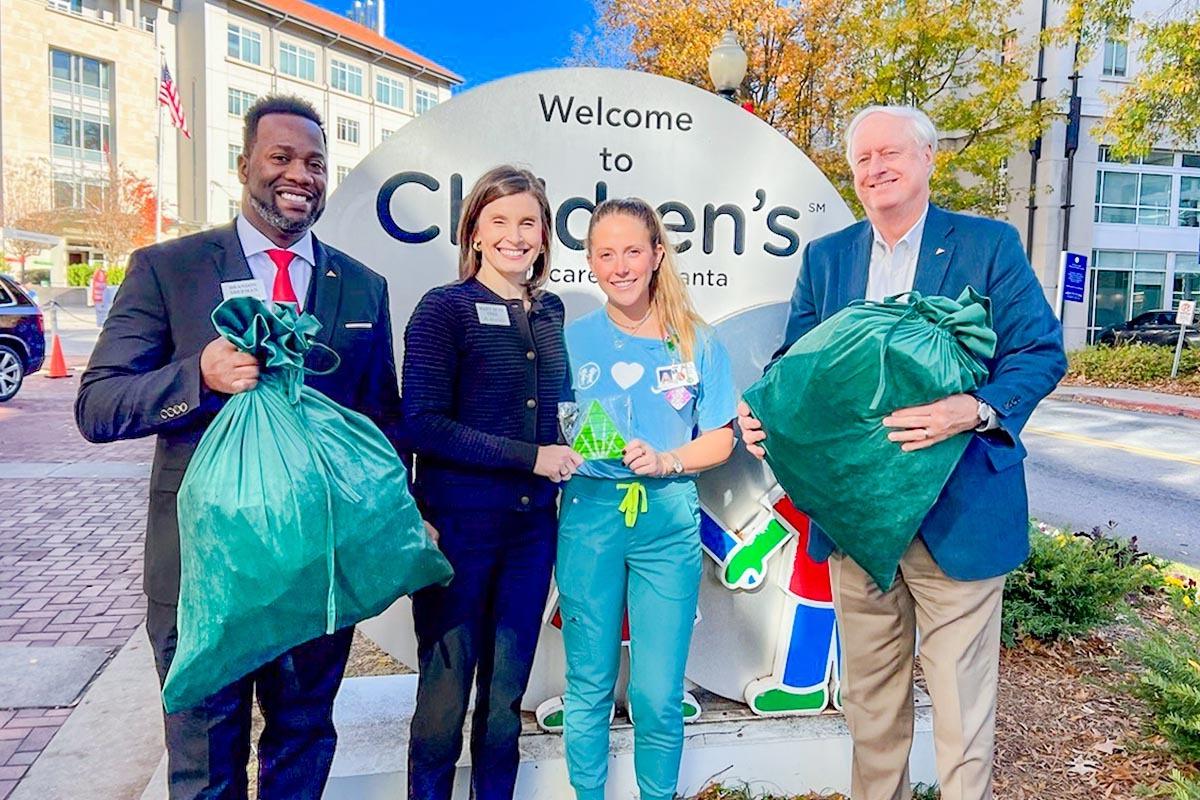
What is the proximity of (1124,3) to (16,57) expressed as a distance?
44.5 m

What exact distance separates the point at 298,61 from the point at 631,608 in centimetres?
5145

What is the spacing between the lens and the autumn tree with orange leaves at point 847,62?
55.0 ft

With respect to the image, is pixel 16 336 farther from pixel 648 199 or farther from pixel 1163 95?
pixel 1163 95

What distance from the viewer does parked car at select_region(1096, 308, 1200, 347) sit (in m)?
22.3

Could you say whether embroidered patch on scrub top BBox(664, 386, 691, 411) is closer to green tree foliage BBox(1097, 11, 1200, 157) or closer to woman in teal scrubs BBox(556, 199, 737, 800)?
woman in teal scrubs BBox(556, 199, 737, 800)

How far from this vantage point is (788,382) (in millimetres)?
2168

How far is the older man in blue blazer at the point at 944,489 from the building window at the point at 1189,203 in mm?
29252

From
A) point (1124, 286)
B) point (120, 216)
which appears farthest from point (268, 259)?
point (120, 216)

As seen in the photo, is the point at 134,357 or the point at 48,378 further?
the point at 48,378

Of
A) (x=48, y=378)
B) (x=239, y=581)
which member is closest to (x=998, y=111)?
(x=48, y=378)

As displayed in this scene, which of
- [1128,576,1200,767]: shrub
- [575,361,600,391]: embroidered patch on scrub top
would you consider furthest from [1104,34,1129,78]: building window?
[575,361,600,391]: embroidered patch on scrub top

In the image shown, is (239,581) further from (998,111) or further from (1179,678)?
(998,111)

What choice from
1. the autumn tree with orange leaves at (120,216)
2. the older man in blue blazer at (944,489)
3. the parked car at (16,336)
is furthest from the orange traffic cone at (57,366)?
the autumn tree with orange leaves at (120,216)

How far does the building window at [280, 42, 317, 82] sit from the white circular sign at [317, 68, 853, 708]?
4933 centimetres
